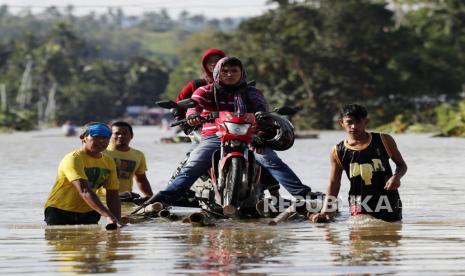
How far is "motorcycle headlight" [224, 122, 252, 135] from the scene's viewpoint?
43.7 ft

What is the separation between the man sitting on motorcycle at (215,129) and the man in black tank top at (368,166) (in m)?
1.20

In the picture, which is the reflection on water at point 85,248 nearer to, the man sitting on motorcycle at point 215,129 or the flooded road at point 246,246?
the flooded road at point 246,246

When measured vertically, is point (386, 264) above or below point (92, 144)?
below

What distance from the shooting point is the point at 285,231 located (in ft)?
39.4

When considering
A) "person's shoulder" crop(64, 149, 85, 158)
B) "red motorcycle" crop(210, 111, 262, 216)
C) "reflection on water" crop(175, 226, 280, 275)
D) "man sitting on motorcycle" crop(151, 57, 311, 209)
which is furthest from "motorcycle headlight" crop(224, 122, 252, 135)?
"person's shoulder" crop(64, 149, 85, 158)

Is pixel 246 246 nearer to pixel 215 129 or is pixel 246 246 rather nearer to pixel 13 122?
pixel 215 129

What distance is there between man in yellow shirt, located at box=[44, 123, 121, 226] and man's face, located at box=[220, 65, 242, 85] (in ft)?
6.50

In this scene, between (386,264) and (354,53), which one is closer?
(386,264)

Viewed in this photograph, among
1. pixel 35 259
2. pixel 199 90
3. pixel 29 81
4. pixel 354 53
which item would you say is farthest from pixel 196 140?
pixel 29 81

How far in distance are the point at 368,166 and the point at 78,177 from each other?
2773 mm

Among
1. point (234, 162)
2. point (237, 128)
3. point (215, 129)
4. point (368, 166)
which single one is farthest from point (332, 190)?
point (215, 129)

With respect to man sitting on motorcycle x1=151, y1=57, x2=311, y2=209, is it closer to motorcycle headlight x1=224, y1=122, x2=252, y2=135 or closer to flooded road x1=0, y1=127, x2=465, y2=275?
motorcycle headlight x1=224, y1=122, x2=252, y2=135

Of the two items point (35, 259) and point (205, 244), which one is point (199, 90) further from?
point (35, 259)

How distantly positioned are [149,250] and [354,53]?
73515mm
